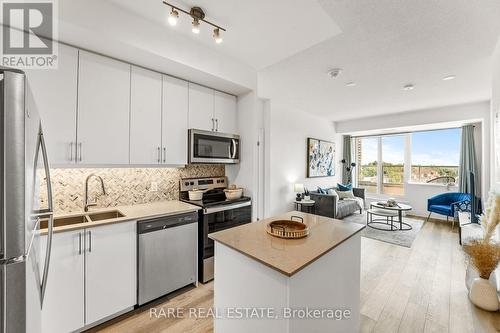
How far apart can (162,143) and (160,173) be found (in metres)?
0.48

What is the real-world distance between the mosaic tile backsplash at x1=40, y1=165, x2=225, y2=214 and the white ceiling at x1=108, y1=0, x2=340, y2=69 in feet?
5.15

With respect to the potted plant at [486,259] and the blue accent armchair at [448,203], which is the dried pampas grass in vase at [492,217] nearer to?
the potted plant at [486,259]

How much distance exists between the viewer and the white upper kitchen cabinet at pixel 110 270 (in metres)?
1.73

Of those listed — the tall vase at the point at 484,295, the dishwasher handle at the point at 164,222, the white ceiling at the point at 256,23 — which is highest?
the white ceiling at the point at 256,23

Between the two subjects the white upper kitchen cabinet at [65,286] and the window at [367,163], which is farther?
the window at [367,163]

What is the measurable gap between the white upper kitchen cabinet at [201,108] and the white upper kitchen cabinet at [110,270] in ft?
4.48

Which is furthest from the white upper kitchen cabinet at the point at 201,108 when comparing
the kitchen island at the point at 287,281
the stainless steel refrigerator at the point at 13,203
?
the stainless steel refrigerator at the point at 13,203

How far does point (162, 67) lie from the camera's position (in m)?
2.23

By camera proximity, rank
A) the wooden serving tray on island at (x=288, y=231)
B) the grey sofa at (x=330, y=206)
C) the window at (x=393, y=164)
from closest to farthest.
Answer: the wooden serving tray on island at (x=288, y=231)
the grey sofa at (x=330, y=206)
the window at (x=393, y=164)

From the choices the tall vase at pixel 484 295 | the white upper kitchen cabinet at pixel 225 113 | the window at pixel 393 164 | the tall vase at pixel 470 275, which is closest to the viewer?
the tall vase at pixel 484 295

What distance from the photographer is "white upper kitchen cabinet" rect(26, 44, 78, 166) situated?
169cm

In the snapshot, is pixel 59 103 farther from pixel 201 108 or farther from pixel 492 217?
pixel 492 217

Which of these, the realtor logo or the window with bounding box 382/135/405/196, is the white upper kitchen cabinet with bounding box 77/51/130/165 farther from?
the window with bounding box 382/135/405/196

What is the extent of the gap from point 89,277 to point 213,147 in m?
1.75
